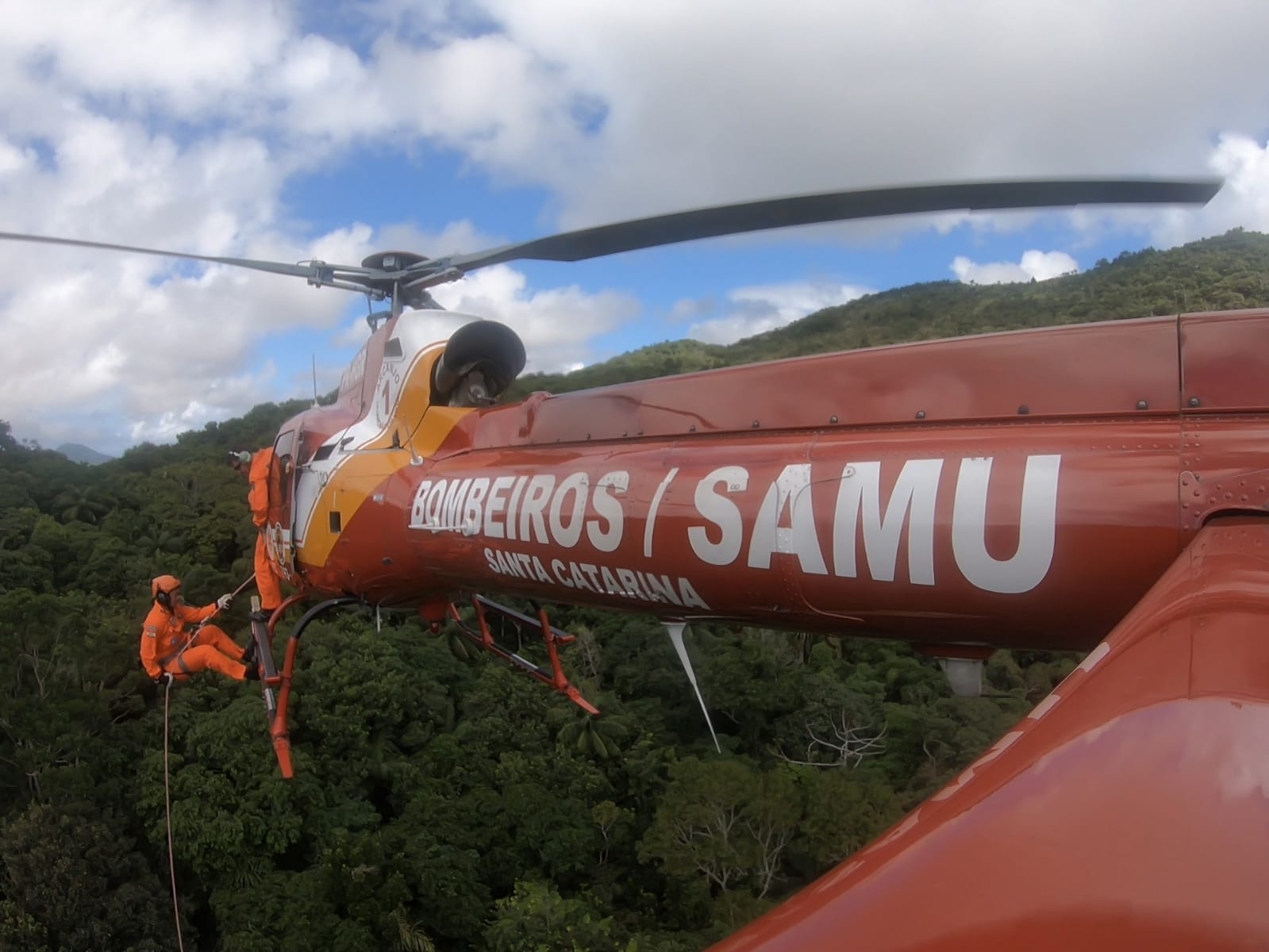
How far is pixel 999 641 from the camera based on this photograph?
2.67 metres

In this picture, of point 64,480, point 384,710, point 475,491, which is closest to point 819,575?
point 475,491

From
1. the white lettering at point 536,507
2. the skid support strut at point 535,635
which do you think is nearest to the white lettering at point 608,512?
the white lettering at point 536,507

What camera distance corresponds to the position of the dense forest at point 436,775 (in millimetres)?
21484

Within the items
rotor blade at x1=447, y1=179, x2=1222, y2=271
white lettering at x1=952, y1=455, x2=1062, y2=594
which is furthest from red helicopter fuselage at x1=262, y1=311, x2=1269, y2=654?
rotor blade at x1=447, y1=179, x2=1222, y2=271

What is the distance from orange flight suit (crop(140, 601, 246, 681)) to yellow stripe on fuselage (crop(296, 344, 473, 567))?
138 cm

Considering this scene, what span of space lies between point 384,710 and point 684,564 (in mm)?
27431

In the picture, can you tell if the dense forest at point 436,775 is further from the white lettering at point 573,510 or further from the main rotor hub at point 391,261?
the white lettering at point 573,510

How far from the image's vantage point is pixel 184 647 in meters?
6.66

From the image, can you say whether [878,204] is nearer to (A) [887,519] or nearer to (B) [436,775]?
(A) [887,519]

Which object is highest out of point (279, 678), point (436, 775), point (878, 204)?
point (878, 204)

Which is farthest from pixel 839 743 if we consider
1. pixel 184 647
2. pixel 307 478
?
pixel 307 478

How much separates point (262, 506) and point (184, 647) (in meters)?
1.36

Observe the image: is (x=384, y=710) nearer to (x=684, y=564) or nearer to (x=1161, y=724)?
(x=684, y=564)

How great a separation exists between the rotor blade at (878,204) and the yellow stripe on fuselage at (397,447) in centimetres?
179
